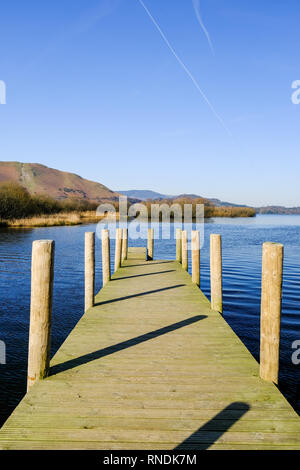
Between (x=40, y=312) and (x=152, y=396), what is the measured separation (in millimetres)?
1560

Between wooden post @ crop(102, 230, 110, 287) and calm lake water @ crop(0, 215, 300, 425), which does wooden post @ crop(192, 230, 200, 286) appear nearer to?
calm lake water @ crop(0, 215, 300, 425)

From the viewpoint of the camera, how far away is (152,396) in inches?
137

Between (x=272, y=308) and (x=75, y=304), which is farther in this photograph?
(x=75, y=304)

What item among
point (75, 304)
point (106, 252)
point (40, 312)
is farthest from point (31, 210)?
point (40, 312)

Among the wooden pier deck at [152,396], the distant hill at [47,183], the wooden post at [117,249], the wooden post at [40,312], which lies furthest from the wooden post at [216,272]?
the distant hill at [47,183]

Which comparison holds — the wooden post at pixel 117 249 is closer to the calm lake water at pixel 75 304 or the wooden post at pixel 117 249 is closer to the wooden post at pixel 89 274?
the calm lake water at pixel 75 304

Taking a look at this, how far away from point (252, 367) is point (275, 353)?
0.47 m

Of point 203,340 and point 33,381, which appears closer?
point 33,381

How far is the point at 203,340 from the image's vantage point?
5.20m

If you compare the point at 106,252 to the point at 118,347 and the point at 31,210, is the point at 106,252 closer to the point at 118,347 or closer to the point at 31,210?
the point at 118,347
